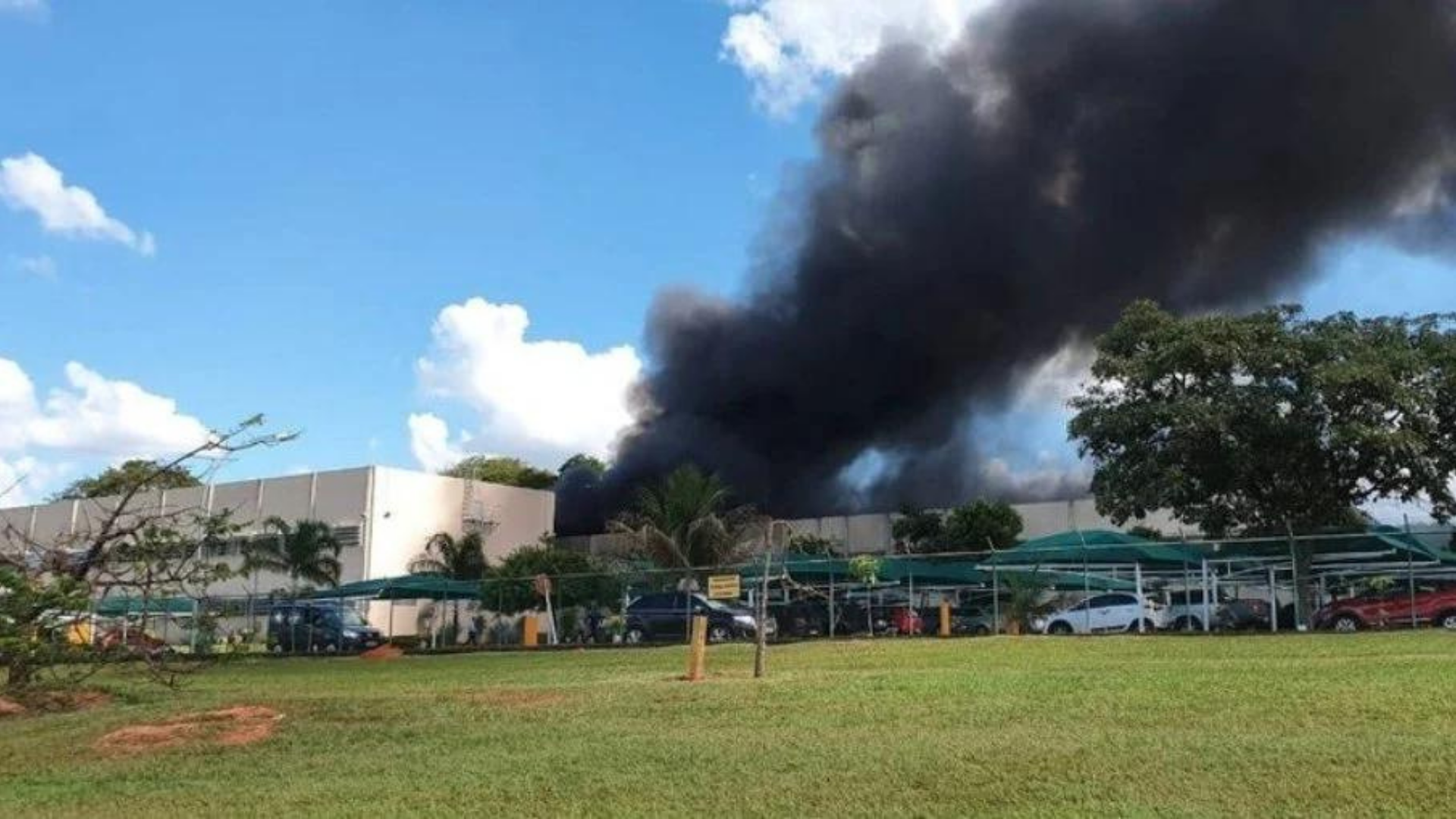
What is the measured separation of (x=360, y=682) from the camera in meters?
20.7

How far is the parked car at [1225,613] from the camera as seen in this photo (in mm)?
32750

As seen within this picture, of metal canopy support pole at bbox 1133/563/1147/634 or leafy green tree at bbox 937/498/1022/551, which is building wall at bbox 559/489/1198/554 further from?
metal canopy support pole at bbox 1133/563/1147/634

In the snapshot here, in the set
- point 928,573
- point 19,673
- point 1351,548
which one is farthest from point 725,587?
point 1351,548

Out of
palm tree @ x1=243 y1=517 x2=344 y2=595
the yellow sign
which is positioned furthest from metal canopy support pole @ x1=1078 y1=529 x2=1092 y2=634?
palm tree @ x1=243 y1=517 x2=344 y2=595

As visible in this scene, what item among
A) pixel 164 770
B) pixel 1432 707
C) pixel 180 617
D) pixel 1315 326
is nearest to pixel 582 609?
pixel 180 617

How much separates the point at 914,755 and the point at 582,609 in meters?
27.1

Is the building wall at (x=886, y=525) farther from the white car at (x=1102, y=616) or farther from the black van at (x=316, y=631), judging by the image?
the white car at (x=1102, y=616)

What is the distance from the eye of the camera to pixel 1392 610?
90.2 ft

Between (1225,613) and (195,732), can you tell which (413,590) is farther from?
(195,732)

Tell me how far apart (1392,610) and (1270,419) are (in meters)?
6.05

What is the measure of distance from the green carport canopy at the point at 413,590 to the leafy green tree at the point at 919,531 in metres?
18.4

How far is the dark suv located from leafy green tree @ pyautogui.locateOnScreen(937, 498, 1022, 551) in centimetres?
1735

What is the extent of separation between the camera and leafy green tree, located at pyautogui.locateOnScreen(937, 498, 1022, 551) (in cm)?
4853

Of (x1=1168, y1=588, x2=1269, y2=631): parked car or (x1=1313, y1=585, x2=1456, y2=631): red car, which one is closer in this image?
(x1=1313, y1=585, x2=1456, y2=631): red car
